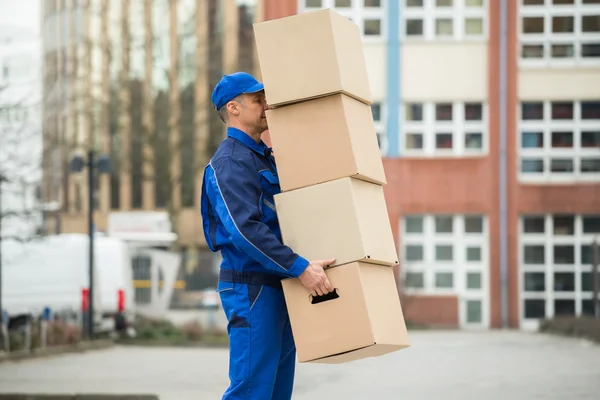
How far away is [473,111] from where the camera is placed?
126 feet

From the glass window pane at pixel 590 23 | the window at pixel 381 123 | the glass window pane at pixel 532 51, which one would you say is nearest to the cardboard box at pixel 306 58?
the window at pixel 381 123

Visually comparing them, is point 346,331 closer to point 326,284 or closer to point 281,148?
point 326,284

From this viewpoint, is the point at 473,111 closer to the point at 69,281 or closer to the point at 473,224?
the point at 473,224

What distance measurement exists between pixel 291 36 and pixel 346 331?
136 cm

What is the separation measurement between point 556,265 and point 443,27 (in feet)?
25.7

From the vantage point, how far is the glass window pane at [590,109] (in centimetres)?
3819

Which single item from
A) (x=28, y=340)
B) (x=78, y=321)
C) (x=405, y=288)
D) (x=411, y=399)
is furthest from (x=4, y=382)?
(x=405, y=288)

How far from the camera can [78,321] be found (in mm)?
25312

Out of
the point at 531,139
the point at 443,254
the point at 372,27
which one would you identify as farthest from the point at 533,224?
the point at 372,27

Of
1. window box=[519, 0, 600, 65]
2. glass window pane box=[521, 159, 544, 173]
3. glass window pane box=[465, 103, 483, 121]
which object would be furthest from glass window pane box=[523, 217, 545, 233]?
window box=[519, 0, 600, 65]

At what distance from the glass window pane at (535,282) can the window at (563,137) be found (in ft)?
9.11

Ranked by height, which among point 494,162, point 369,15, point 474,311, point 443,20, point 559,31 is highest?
point 369,15

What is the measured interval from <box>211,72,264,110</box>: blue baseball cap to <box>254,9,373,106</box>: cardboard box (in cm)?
7

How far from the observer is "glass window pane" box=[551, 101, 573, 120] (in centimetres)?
3816
